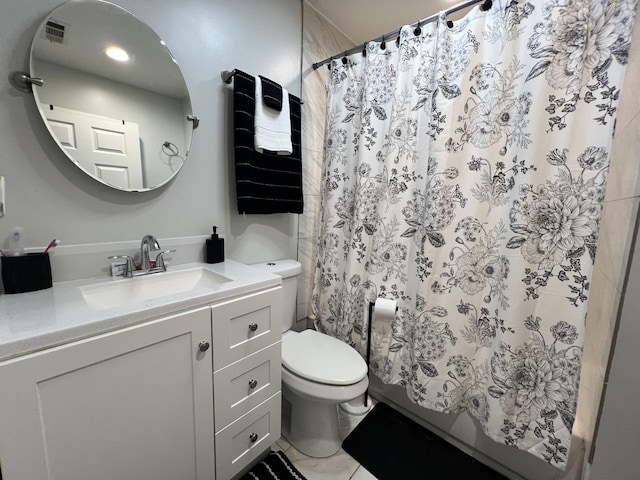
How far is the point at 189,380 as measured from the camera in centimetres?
84

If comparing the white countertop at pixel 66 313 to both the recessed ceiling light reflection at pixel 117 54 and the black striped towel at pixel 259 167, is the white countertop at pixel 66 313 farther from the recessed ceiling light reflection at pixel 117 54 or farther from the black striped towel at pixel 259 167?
the recessed ceiling light reflection at pixel 117 54

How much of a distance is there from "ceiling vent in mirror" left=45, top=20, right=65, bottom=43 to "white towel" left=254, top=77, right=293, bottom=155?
70 centimetres

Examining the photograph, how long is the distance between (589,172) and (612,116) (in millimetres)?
181

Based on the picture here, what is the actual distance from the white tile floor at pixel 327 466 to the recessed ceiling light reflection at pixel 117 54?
6.05 ft

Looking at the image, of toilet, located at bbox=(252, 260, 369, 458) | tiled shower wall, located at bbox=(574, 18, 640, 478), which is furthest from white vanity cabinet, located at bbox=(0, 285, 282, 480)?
tiled shower wall, located at bbox=(574, 18, 640, 478)

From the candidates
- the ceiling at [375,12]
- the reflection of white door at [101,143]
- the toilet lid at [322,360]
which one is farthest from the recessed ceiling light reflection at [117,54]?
the toilet lid at [322,360]

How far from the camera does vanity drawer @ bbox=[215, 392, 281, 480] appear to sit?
0.97m

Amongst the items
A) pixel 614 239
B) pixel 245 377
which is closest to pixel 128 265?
Answer: pixel 245 377

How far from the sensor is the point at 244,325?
975mm

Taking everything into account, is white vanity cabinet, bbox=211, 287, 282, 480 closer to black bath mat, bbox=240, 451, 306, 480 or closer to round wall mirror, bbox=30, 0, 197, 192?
black bath mat, bbox=240, 451, 306, 480

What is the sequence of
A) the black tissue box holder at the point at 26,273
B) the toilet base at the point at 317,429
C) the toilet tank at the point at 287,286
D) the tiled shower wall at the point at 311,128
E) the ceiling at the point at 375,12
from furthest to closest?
the tiled shower wall at the point at 311,128
the ceiling at the point at 375,12
the toilet tank at the point at 287,286
the toilet base at the point at 317,429
the black tissue box holder at the point at 26,273

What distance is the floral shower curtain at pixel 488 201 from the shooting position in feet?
2.95

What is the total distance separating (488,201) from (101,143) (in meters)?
1.56

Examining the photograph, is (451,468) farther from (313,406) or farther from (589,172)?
(589,172)
